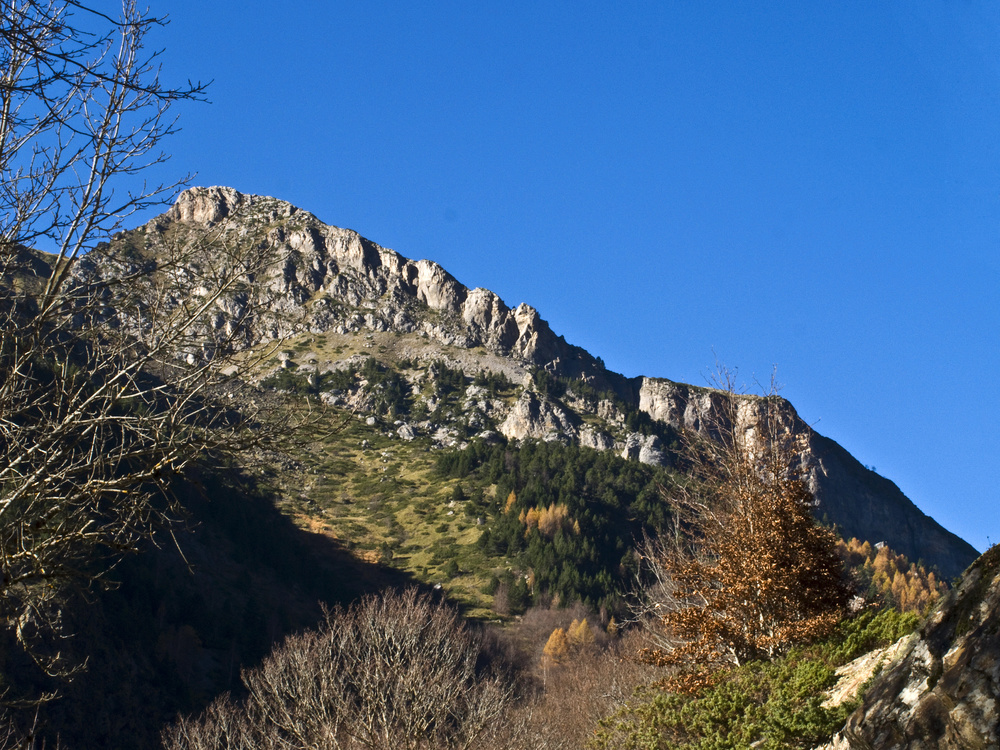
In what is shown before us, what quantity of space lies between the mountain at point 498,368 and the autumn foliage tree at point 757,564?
116 meters

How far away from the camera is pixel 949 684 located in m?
6.74

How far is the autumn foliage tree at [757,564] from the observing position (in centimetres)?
1401

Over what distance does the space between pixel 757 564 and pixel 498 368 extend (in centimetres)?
14784

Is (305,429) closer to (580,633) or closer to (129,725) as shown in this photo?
(129,725)

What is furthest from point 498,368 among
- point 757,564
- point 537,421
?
point 757,564

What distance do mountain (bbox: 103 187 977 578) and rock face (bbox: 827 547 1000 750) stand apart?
12429cm

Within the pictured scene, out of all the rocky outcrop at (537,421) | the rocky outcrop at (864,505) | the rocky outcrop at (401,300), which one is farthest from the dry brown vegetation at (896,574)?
the rocky outcrop at (401,300)

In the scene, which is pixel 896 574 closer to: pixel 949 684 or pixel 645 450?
pixel 645 450

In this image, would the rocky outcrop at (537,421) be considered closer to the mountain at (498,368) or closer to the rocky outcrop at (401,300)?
the mountain at (498,368)

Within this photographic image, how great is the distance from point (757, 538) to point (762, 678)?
252cm

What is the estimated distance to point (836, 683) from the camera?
1121 cm

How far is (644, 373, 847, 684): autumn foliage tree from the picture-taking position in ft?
46.0

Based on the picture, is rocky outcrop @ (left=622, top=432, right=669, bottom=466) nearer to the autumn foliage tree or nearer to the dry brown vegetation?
the dry brown vegetation

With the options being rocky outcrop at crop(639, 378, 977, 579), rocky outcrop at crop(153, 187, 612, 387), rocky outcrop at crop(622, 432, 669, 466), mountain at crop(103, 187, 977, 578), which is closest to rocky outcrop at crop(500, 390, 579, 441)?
mountain at crop(103, 187, 977, 578)
